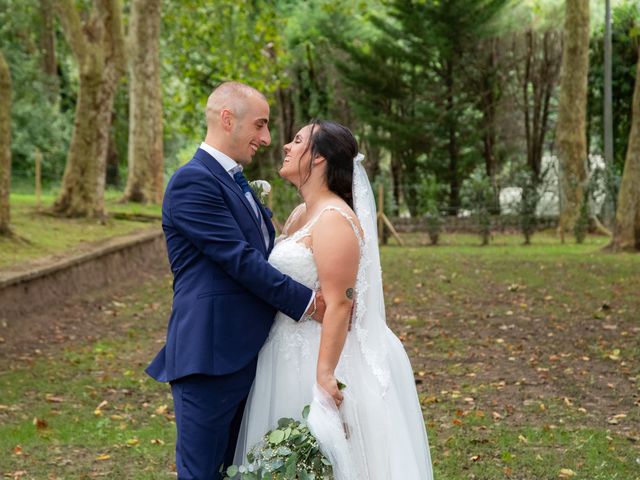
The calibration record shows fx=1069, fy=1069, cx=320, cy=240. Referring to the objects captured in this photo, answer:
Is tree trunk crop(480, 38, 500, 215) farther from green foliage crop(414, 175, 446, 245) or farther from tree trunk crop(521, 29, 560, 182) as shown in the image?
green foliage crop(414, 175, 446, 245)

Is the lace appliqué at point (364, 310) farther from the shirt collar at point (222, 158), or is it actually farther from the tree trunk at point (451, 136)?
the tree trunk at point (451, 136)

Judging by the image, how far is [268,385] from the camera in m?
4.48

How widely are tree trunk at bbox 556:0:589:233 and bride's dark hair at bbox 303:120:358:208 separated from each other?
21318mm

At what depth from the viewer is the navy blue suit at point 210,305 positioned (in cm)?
425

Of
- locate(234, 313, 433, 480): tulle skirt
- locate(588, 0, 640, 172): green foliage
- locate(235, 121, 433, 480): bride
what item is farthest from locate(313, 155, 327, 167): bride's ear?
locate(588, 0, 640, 172): green foliage

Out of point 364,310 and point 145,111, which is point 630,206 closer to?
point 145,111

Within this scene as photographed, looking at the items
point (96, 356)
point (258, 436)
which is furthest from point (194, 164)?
point (96, 356)

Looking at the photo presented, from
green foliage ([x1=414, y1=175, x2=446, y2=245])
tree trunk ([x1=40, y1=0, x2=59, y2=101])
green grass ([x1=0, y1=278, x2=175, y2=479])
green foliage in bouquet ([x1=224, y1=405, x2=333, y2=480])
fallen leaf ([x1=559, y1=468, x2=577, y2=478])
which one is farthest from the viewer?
tree trunk ([x1=40, y1=0, x2=59, y2=101])

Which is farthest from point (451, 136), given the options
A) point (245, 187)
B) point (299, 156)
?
point (299, 156)

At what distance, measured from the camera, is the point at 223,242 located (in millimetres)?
4227

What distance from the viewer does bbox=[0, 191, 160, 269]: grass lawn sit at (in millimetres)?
16000

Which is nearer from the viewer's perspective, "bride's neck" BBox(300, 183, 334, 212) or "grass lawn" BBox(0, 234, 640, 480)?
"bride's neck" BBox(300, 183, 334, 212)

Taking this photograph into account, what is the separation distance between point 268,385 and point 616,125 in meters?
28.0

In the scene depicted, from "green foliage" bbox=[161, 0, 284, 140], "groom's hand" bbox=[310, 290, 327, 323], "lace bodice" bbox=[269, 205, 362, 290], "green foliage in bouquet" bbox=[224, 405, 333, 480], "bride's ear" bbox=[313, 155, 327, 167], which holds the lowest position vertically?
"green foliage in bouquet" bbox=[224, 405, 333, 480]
